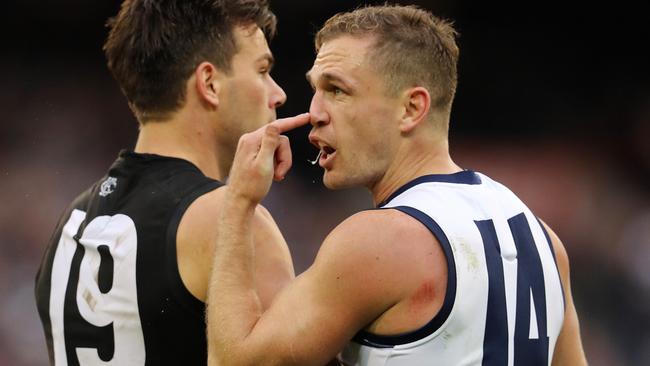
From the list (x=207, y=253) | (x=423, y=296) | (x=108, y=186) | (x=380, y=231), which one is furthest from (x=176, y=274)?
(x=423, y=296)

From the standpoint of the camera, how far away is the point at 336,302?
277cm

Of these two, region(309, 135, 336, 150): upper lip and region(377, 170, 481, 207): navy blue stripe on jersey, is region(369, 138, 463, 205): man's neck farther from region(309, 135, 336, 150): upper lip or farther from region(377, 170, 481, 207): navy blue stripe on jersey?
region(309, 135, 336, 150): upper lip

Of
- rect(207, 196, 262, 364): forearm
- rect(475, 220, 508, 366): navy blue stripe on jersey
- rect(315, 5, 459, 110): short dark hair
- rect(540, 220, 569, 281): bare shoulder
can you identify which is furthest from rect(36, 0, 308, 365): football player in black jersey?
rect(540, 220, 569, 281): bare shoulder

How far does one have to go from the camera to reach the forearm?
2.86 metres

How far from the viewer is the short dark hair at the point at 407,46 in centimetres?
325

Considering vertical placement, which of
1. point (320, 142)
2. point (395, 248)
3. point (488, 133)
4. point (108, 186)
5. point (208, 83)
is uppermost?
point (208, 83)

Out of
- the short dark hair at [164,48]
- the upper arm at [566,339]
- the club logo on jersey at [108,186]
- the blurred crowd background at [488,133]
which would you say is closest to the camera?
the upper arm at [566,339]

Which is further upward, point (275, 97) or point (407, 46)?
point (407, 46)

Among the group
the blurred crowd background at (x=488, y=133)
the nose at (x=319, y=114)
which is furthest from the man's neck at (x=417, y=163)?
the blurred crowd background at (x=488, y=133)

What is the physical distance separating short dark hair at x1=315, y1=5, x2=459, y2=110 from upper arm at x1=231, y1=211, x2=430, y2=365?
0.67m

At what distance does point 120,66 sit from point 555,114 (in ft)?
27.9

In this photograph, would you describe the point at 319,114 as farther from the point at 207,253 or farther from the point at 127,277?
the point at 127,277

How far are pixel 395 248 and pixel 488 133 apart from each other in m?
8.84

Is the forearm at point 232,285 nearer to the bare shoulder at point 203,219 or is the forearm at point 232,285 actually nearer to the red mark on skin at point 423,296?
the bare shoulder at point 203,219
